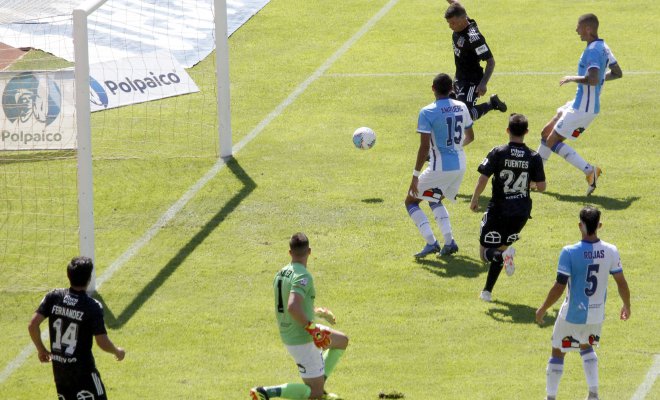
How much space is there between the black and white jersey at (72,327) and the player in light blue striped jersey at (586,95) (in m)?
9.09

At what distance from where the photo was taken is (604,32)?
26.5m

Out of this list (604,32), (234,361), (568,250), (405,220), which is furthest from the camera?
(604,32)

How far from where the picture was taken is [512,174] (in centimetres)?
1312

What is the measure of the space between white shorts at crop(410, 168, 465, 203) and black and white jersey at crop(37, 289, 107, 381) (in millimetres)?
5951

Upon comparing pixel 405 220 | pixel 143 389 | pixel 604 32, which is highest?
pixel 604 32

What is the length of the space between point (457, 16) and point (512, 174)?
4896 millimetres

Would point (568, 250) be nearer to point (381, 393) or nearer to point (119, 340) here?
point (381, 393)

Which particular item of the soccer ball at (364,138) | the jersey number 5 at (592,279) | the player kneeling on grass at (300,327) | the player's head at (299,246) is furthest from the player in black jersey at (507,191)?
the soccer ball at (364,138)

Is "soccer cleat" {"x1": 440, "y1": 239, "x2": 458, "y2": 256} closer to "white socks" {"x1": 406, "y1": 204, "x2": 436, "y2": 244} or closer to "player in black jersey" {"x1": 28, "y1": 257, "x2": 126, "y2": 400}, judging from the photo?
"white socks" {"x1": 406, "y1": 204, "x2": 436, "y2": 244}

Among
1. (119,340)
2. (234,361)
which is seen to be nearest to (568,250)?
(234,361)

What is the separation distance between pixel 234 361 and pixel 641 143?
9970mm

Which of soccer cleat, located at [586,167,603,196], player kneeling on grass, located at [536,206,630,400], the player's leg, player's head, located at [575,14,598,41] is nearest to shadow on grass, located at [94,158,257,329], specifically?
the player's leg

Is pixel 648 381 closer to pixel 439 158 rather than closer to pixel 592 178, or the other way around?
pixel 439 158

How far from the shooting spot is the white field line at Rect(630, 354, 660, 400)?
11.1 metres
